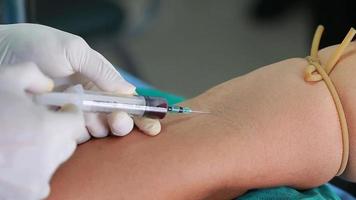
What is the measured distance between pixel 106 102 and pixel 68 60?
0.48 feet

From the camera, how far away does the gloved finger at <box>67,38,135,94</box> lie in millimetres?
1074

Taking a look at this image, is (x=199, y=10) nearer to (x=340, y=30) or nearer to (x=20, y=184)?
(x=340, y=30)

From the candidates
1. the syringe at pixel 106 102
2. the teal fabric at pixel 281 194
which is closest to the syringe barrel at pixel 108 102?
the syringe at pixel 106 102

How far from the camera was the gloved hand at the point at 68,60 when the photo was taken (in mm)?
1058

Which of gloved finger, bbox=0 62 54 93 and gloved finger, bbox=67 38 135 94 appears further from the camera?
gloved finger, bbox=67 38 135 94

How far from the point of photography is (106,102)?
3.25ft

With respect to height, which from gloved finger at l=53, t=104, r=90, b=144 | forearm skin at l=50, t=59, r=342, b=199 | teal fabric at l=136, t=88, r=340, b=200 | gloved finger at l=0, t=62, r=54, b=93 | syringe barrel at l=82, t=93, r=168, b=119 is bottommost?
teal fabric at l=136, t=88, r=340, b=200

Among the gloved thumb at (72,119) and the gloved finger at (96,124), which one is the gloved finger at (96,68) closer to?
the gloved finger at (96,124)

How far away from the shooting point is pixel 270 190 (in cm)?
110

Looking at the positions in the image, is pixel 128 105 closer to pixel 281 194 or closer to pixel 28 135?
pixel 28 135

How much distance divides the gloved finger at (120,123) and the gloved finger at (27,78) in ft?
0.45

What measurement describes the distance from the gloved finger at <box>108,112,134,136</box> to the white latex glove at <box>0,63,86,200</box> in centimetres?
10

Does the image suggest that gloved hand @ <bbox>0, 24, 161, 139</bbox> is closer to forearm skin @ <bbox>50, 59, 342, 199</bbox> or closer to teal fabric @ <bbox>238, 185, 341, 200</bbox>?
forearm skin @ <bbox>50, 59, 342, 199</bbox>

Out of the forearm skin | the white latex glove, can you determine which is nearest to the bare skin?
the forearm skin
